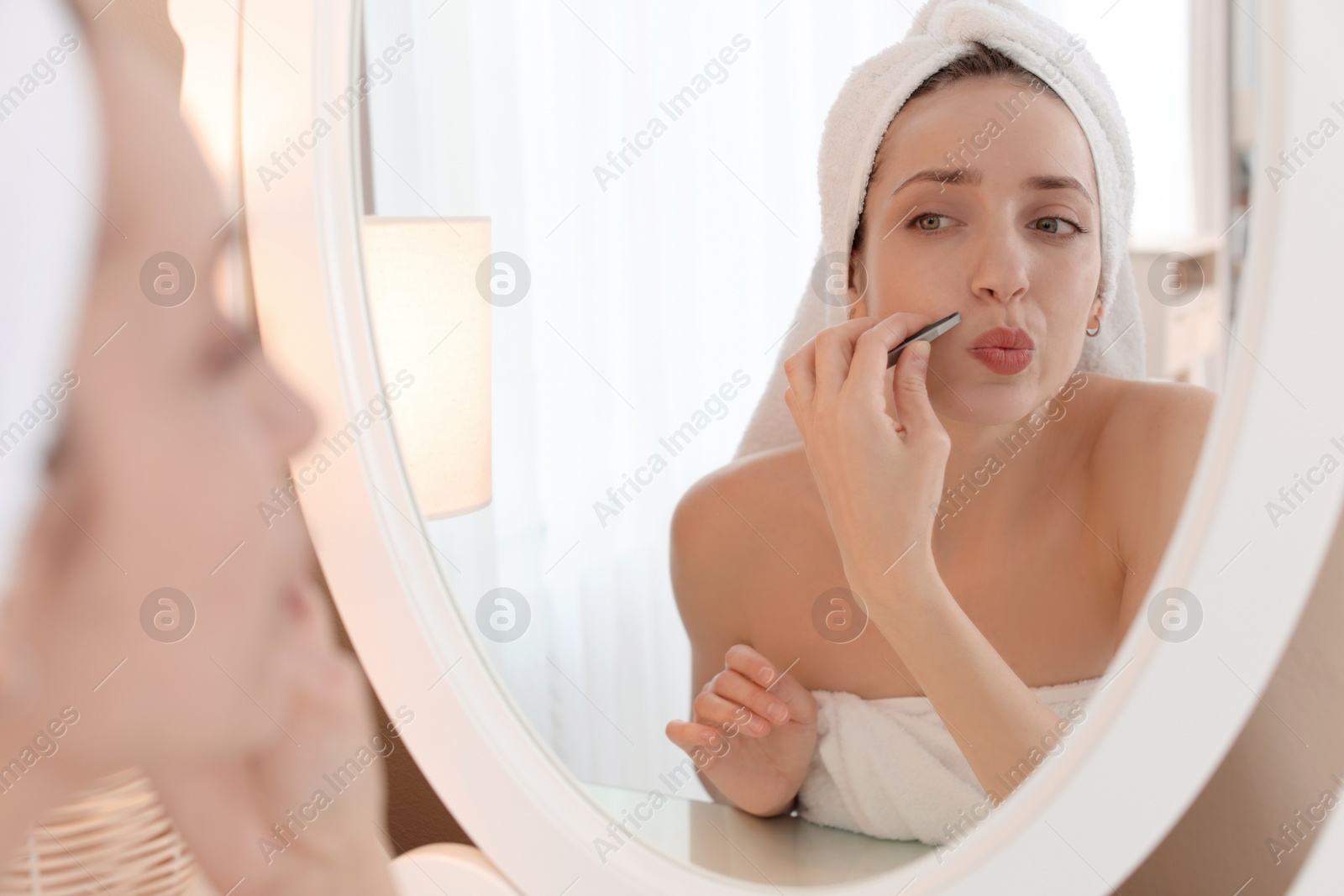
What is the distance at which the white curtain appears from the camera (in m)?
0.43

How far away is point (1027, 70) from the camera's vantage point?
367 millimetres

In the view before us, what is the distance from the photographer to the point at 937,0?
38cm

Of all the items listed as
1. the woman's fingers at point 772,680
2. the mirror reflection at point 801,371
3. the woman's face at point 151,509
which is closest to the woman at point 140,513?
the woman's face at point 151,509

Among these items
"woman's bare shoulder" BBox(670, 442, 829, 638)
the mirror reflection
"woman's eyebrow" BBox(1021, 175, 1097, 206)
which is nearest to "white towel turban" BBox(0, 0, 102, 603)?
the mirror reflection

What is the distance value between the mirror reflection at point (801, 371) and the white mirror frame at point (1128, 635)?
12 millimetres

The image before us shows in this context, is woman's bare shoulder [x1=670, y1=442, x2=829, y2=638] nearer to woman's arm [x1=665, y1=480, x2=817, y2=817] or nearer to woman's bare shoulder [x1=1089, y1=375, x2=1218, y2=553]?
woman's arm [x1=665, y1=480, x2=817, y2=817]

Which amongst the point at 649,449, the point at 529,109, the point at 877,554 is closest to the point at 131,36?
the point at 529,109

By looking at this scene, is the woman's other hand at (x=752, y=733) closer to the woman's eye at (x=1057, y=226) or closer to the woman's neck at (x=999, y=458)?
the woman's neck at (x=999, y=458)

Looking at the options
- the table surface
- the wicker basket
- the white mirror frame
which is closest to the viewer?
the white mirror frame

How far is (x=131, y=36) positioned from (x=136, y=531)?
0.38m

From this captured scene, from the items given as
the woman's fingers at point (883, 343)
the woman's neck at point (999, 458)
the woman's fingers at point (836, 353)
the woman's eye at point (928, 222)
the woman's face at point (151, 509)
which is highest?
the woman's face at point (151, 509)

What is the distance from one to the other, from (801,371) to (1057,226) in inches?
4.9

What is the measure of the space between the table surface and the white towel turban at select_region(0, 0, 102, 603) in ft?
1.06

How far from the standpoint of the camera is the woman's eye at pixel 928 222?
15.3 inches
